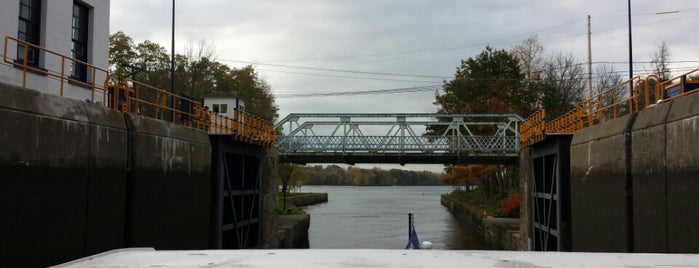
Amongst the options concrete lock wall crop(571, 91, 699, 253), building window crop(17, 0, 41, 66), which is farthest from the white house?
concrete lock wall crop(571, 91, 699, 253)

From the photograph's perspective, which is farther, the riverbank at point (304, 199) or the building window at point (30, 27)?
the riverbank at point (304, 199)

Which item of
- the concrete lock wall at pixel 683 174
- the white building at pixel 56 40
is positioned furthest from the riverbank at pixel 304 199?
the concrete lock wall at pixel 683 174

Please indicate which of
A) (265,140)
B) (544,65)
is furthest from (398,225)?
(265,140)

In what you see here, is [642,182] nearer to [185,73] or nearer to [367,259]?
[367,259]

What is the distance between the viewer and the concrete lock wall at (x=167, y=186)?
13.0 metres

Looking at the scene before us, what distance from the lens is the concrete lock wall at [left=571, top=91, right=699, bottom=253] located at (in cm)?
1017

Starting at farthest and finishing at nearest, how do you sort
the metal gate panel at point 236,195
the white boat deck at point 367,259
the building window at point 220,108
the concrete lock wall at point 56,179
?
the building window at point 220,108 < the metal gate panel at point 236,195 < the concrete lock wall at point 56,179 < the white boat deck at point 367,259

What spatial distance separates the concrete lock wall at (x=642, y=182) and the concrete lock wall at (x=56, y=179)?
406 inches

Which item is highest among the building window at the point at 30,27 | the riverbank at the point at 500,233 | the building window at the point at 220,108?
the building window at the point at 30,27

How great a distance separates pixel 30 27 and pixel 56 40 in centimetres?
77

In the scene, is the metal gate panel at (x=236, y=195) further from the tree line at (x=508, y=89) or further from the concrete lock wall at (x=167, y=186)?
the tree line at (x=508, y=89)

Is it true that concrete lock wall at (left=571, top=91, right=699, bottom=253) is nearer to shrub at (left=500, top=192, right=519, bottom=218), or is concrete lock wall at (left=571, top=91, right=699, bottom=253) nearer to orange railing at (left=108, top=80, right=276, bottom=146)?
orange railing at (left=108, top=80, right=276, bottom=146)

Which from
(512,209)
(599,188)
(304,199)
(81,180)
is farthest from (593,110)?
(304,199)

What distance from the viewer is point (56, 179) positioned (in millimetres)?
10055
